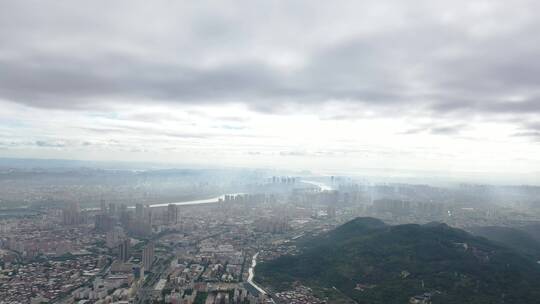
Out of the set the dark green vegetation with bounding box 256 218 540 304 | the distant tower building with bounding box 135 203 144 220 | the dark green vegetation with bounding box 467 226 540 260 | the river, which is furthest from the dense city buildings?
the dark green vegetation with bounding box 467 226 540 260

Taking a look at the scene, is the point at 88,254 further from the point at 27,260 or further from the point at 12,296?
the point at 12,296

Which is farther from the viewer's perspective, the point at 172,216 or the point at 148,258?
the point at 172,216

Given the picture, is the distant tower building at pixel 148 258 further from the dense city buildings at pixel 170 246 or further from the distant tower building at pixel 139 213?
the distant tower building at pixel 139 213

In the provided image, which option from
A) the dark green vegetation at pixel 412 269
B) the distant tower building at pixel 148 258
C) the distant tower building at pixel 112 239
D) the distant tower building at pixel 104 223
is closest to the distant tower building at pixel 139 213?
the distant tower building at pixel 104 223

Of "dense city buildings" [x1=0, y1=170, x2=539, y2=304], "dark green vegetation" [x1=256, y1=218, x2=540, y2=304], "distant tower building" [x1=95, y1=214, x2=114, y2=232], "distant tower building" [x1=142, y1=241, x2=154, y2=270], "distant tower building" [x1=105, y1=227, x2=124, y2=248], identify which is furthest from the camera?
"distant tower building" [x1=95, y1=214, x2=114, y2=232]

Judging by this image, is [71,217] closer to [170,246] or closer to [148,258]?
[170,246]

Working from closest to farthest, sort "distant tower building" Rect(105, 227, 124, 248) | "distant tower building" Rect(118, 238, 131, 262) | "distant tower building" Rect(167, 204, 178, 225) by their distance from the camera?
"distant tower building" Rect(118, 238, 131, 262)
"distant tower building" Rect(105, 227, 124, 248)
"distant tower building" Rect(167, 204, 178, 225)

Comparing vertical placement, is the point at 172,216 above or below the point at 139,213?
below

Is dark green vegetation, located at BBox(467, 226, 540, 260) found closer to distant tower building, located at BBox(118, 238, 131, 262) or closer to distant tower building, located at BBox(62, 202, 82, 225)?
distant tower building, located at BBox(118, 238, 131, 262)

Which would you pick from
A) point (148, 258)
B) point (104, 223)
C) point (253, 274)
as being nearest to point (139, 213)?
point (104, 223)

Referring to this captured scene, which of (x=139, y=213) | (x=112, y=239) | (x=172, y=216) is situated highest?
(x=139, y=213)
